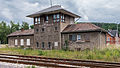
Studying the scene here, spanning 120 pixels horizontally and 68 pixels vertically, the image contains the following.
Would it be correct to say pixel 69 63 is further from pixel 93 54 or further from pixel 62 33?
pixel 62 33

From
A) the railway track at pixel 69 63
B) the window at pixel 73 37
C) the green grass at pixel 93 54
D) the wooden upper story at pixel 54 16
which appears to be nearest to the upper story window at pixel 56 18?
the wooden upper story at pixel 54 16

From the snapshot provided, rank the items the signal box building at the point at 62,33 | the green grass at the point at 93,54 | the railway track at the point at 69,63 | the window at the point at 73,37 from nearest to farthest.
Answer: the railway track at the point at 69,63 < the green grass at the point at 93,54 < the signal box building at the point at 62,33 < the window at the point at 73,37

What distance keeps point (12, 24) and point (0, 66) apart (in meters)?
65.2

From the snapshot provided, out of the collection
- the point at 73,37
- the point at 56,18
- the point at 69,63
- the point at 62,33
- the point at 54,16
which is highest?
the point at 54,16

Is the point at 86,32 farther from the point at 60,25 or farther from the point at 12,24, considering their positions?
the point at 12,24

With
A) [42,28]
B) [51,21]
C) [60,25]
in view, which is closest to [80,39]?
[60,25]

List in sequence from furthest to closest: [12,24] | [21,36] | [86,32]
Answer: [12,24] < [21,36] < [86,32]

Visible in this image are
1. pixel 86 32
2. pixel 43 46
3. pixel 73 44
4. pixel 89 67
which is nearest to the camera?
pixel 89 67

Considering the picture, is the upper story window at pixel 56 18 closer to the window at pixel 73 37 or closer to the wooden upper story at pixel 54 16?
the wooden upper story at pixel 54 16

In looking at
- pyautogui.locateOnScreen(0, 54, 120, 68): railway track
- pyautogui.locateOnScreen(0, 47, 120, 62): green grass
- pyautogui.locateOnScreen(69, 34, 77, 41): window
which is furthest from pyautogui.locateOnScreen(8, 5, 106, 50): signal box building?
pyautogui.locateOnScreen(0, 54, 120, 68): railway track

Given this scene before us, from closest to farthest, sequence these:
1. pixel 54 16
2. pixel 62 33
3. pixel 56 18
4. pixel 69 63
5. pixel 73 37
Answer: pixel 69 63, pixel 73 37, pixel 62 33, pixel 56 18, pixel 54 16

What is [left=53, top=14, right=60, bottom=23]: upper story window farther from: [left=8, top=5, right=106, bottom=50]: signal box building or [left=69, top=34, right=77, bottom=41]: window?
[left=69, top=34, right=77, bottom=41]: window

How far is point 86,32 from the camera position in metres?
20.6

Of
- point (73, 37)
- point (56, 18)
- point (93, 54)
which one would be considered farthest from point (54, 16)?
point (93, 54)
